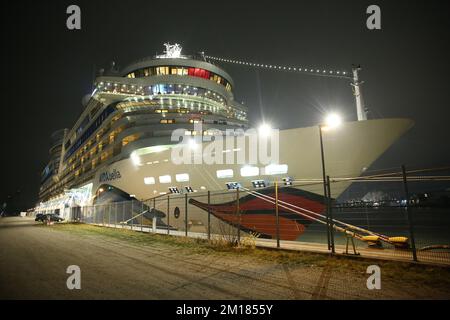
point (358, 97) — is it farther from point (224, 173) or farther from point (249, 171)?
point (224, 173)

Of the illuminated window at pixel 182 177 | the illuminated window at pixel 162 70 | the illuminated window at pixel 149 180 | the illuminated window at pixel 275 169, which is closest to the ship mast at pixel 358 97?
the illuminated window at pixel 275 169

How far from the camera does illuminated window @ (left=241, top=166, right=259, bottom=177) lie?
48.1 ft

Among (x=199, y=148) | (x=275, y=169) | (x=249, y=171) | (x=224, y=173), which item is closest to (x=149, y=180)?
(x=199, y=148)

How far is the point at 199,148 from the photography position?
16375 millimetres

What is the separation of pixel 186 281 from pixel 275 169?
10234 millimetres

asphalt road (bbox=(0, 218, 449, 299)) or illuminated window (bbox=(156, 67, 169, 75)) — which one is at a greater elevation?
illuminated window (bbox=(156, 67, 169, 75))

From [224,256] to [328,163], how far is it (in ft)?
27.4

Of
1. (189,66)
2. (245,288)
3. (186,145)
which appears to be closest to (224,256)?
(245,288)

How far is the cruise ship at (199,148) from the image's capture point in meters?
13.4

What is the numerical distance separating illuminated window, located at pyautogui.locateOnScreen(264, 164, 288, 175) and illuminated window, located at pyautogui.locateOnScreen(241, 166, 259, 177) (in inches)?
20.8

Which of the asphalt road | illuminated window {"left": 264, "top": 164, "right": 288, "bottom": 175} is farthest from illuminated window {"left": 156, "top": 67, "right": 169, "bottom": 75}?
the asphalt road

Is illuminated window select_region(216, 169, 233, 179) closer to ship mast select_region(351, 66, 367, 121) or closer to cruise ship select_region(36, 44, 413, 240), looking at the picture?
cruise ship select_region(36, 44, 413, 240)
